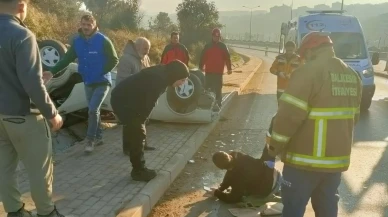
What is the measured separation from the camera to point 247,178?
16.3 ft

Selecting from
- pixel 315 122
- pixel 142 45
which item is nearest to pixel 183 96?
pixel 142 45

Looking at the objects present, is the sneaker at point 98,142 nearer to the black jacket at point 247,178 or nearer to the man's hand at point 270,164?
the black jacket at point 247,178

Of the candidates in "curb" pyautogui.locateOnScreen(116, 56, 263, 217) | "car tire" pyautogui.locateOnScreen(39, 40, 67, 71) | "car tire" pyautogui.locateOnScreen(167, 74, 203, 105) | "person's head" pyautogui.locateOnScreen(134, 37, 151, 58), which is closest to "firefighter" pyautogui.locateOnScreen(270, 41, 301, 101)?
"car tire" pyautogui.locateOnScreen(167, 74, 203, 105)

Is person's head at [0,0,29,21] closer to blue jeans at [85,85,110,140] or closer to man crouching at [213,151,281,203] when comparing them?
man crouching at [213,151,281,203]

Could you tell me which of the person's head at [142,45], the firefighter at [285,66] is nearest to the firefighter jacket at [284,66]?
the firefighter at [285,66]

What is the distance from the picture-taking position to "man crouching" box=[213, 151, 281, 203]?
194 inches

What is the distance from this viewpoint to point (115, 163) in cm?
603

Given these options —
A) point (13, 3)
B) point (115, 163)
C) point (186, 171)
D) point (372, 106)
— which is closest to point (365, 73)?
point (372, 106)

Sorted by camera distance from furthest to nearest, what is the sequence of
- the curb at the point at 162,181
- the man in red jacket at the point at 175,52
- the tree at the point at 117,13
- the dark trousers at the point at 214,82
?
the tree at the point at 117,13 < the dark trousers at the point at 214,82 < the man in red jacket at the point at 175,52 < the curb at the point at 162,181

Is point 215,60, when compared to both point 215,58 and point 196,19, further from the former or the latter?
point 196,19

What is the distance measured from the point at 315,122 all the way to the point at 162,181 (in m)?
2.63

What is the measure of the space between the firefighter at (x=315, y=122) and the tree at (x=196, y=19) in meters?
35.1

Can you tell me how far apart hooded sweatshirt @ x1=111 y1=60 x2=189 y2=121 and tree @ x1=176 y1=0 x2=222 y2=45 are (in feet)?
108

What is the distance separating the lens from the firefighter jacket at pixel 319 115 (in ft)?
10.4
